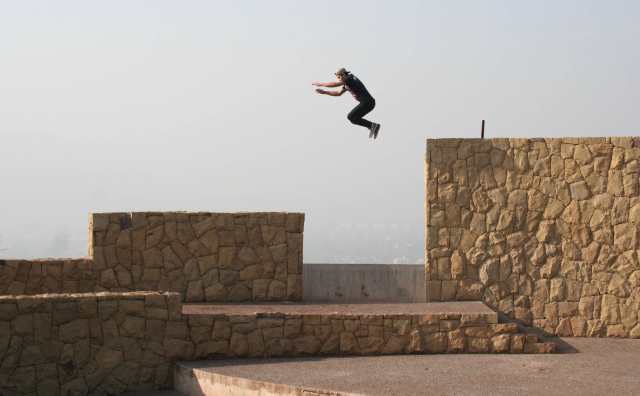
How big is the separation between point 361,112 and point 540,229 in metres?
3.25

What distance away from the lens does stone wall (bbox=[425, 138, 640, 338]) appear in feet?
54.2

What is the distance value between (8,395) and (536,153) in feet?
27.7

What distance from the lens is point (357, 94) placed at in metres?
16.8

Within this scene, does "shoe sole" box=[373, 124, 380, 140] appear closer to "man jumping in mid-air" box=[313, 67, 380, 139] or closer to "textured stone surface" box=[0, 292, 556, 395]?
"man jumping in mid-air" box=[313, 67, 380, 139]

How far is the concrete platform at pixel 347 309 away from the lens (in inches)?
597

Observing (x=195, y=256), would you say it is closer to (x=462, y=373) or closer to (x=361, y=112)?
(x=361, y=112)

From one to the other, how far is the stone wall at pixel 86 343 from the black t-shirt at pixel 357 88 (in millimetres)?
4355

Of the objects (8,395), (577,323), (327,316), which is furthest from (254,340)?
(577,323)

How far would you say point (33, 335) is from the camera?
45.9 ft

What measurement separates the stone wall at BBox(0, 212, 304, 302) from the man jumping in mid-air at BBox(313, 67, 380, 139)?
5.72 ft

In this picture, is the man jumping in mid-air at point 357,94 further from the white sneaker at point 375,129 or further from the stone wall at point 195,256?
the stone wall at point 195,256

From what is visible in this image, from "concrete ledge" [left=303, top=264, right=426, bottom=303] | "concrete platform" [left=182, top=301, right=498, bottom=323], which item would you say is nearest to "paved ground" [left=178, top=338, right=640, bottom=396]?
"concrete platform" [left=182, top=301, right=498, bottom=323]

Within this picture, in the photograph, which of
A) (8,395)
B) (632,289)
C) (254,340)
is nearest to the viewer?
(8,395)

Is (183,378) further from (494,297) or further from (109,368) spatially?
(494,297)
